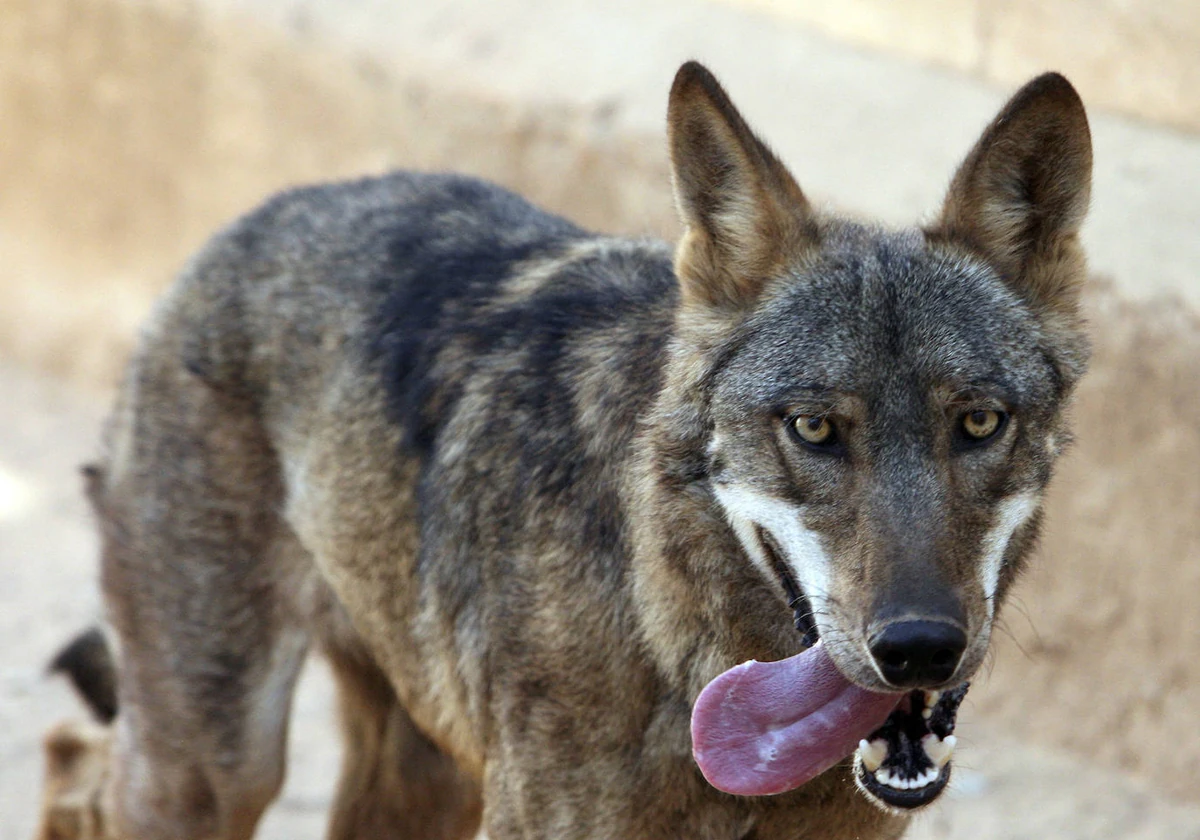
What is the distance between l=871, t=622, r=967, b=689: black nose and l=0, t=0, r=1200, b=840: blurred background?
1617 mm

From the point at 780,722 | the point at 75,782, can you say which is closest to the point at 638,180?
the point at 75,782

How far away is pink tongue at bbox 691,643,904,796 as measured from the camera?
3.09 metres

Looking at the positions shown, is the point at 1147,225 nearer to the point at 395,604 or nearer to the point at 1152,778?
the point at 1152,778

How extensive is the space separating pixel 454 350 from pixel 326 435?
440 mm

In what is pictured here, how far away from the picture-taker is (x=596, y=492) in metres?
3.63

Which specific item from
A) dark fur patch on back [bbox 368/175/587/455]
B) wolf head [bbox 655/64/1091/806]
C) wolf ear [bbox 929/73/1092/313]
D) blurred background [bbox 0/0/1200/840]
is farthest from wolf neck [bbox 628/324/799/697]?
blurred background [bbox 0/0/1200/840]

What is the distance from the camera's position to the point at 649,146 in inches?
280

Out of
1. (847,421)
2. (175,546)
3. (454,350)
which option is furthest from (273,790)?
(847,421)

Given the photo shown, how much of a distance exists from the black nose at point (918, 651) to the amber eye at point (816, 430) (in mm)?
426

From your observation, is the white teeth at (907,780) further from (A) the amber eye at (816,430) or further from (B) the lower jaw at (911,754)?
(A) the amber eye at (816,430)

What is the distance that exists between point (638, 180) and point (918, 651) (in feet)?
15.2

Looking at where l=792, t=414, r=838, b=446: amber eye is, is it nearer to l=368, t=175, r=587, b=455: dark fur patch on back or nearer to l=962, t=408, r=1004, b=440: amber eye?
l=962, t=408, r=1004, b=440: amber eye

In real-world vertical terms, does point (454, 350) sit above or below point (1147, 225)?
below

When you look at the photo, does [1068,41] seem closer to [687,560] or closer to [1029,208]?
[1029,208]
